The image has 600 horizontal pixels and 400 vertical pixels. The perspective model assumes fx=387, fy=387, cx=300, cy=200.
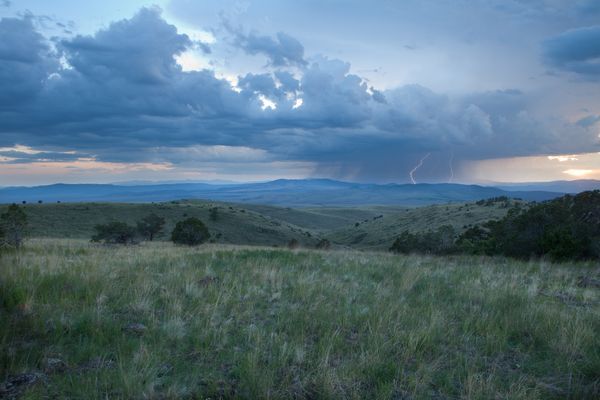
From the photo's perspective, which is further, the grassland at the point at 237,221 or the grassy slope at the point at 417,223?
the grassy slope at the point at 417,223

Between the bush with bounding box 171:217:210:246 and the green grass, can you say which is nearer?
the green grass

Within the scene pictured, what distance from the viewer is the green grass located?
378 cm

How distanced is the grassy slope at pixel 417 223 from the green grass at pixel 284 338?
186 feet

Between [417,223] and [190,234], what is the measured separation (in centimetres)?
5907

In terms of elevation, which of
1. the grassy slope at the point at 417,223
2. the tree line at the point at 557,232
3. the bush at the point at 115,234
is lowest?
the grassy slope at the point at 417,223

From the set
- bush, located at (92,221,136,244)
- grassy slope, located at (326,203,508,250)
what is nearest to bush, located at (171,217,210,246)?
bush, located at (92,221,136,244)

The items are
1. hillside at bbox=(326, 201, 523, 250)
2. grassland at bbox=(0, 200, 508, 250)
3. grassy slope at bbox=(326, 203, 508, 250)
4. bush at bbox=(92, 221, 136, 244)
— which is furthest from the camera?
grassy slope at bbox=(326, 203, 508, 250)

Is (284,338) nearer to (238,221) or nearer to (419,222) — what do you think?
(238,221)

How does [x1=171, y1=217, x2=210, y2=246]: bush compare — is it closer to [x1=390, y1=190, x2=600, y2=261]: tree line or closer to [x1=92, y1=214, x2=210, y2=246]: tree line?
[x1=92, y1=214, x2=210, y2=246]: tree line

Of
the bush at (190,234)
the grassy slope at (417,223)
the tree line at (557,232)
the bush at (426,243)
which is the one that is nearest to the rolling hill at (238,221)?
the grassy slope at (417,223)

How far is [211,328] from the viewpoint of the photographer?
5.00m

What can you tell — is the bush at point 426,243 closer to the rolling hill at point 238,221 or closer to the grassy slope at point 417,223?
the rolling hill at point 238,221

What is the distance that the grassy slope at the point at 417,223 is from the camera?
220ft

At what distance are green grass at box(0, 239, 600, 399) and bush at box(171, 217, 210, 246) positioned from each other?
2500 cm
